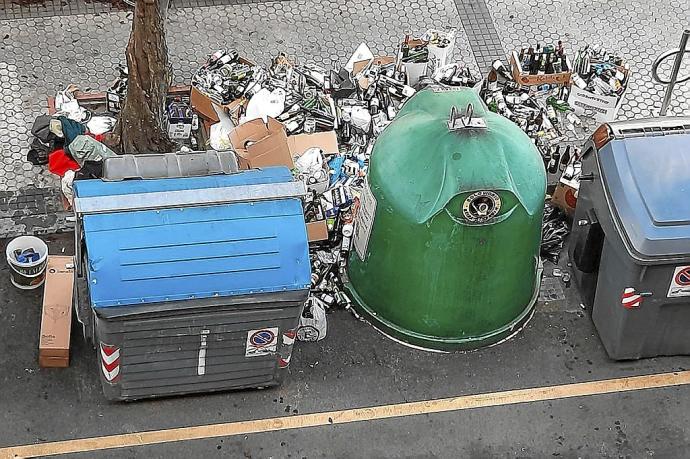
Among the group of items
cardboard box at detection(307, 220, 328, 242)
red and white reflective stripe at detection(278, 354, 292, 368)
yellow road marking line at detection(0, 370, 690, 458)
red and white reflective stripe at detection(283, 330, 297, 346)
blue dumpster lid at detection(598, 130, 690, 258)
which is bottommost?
yellow road marking line at detection(0, 370, 690, 458)

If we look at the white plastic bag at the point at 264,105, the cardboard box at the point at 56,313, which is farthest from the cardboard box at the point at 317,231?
the cardboard box at the point at 56,313

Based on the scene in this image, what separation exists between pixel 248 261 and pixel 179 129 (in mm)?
2346

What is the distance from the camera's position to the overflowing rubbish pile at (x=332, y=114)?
6.82 meters

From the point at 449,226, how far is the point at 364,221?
2.16ft

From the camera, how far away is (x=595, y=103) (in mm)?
7664

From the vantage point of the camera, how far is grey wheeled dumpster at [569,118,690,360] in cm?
A: 568

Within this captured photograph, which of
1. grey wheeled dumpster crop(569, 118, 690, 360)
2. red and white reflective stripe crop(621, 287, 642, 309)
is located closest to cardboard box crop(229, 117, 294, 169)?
grey wheeled dumpster crop(569, 118, 690, 360)

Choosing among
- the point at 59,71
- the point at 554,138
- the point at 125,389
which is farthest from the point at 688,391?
the point at 59,71

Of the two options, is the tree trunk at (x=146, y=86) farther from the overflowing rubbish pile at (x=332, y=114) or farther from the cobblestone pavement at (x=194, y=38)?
the cobblestone pavement at (x=194, y=38)

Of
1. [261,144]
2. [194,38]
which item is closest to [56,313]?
[261,144]

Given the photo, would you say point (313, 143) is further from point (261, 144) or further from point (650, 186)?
point (650, 186)

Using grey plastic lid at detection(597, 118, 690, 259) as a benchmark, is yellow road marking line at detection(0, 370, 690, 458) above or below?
below

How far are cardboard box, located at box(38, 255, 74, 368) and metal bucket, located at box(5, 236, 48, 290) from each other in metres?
0.06

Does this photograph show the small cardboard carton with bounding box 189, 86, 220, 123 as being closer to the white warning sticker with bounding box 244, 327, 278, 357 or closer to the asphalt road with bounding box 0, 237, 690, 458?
the asphalt road with bounding box 0, 237, 690, 458
